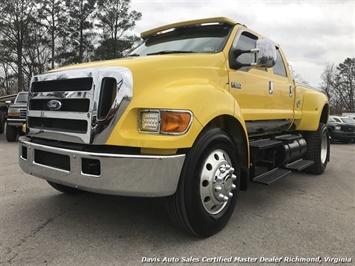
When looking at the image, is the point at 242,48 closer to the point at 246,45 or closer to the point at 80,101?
the point at 246,45

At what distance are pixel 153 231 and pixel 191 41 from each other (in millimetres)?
2194

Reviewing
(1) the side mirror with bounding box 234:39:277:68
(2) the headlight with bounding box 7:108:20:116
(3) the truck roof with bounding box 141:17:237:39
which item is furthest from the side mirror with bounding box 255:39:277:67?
(2) the headlight with bounding box 7:108:20:116

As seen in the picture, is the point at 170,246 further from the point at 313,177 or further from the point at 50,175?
the point at 313,177

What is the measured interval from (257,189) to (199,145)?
2461 mm

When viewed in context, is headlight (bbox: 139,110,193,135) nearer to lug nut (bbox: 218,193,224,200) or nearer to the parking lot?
lug nut (bbox: 218,193,224,200)

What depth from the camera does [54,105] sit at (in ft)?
9.61

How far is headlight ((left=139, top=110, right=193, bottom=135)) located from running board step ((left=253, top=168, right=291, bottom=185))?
1578 millimetres

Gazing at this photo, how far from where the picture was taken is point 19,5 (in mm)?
29594

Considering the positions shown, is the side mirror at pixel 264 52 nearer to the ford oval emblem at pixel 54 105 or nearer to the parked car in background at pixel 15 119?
the ford oval emblem at pixel 54 105

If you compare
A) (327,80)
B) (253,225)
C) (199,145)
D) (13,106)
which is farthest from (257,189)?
(327,80)

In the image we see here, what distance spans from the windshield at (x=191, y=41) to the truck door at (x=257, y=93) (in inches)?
7.8

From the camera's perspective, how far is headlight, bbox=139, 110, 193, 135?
257 centimetres

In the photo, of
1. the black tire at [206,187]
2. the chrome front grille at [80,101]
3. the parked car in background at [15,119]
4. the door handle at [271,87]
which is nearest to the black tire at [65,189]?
the chrome front grille at [80,101]

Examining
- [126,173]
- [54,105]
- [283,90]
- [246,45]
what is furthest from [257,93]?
[54,105]
